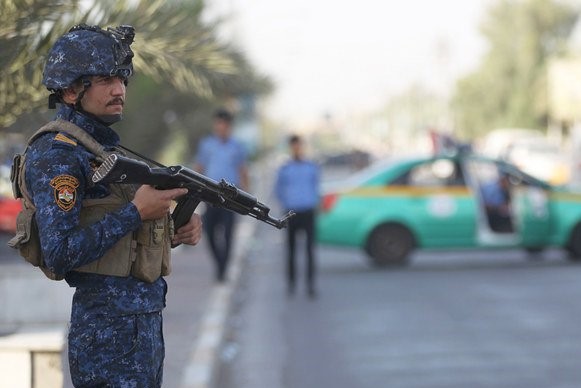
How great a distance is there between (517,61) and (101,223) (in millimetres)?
75853

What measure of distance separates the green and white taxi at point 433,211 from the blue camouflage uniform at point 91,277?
40.1ft

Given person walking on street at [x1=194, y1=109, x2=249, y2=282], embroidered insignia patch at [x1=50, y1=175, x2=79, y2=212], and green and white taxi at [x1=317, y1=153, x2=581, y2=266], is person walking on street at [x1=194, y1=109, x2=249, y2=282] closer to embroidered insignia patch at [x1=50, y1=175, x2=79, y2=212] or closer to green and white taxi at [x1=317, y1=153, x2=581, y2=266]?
green and white taxi at [x1=317, y1=153, x2=581, y2=266]

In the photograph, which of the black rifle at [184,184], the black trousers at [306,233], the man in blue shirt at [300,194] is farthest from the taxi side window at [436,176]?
the black rifle at [184,184]

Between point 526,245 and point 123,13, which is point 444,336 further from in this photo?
point 526,245

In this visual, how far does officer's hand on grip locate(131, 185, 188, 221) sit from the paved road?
471 centimetres

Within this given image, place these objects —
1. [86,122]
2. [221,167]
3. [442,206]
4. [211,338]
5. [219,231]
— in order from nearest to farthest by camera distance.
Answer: [86,122], [211,338], [221,167], [219,231], [442,206]

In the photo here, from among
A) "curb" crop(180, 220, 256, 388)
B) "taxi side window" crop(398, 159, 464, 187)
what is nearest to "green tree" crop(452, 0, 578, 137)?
"taxi side window" crop(398, 159, 464, 187)

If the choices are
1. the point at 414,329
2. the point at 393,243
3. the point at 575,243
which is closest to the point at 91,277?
the point at 414,329

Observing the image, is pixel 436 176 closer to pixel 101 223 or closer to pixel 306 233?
pixel 306 233

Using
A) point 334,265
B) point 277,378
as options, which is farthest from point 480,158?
point 277,378

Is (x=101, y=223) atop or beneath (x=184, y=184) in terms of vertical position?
beneath

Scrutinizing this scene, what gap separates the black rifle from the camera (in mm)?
3498

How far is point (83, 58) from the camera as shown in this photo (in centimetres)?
365

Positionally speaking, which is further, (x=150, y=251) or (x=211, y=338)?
(x=211, y=338)
